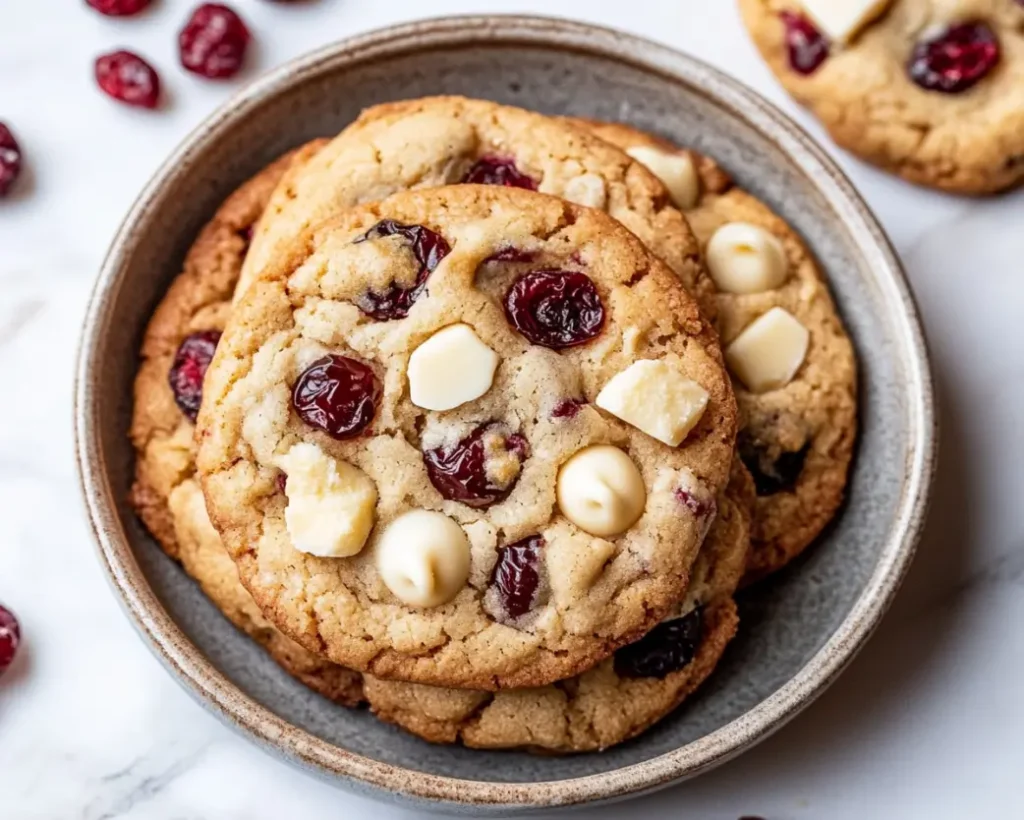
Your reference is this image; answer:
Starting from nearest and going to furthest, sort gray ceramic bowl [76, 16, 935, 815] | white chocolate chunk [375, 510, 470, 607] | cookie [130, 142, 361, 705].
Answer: white chocolate chunk [375, 510, 470, 607]
gray ceramic bowl [76, 16, 935, 815]
cookie [130, 142, 361, 705]

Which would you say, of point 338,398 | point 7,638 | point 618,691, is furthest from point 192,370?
point 618,691

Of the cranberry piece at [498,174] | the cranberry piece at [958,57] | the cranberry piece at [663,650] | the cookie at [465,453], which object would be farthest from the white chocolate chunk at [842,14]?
the cranberry piece at [663,650]

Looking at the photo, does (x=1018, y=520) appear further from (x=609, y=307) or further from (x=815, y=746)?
(x=609, y=307)

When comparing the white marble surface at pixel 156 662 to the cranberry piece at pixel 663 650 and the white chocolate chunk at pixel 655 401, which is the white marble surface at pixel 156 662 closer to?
the cranberry piece at pixel 663 650

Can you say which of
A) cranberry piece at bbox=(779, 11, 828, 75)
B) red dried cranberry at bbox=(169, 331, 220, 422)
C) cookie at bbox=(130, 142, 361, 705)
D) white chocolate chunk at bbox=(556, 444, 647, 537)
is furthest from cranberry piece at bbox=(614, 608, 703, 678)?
cranberry piece at bbox=(779, 11, 828, 75)

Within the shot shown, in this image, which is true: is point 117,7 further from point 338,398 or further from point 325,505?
point 325,505

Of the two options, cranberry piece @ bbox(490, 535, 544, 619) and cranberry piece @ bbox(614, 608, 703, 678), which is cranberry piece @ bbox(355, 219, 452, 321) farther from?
cranberry piece @ bbox(614, 608, 703, 678)

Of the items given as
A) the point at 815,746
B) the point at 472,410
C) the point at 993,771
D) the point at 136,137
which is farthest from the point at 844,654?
the point at 136,137
